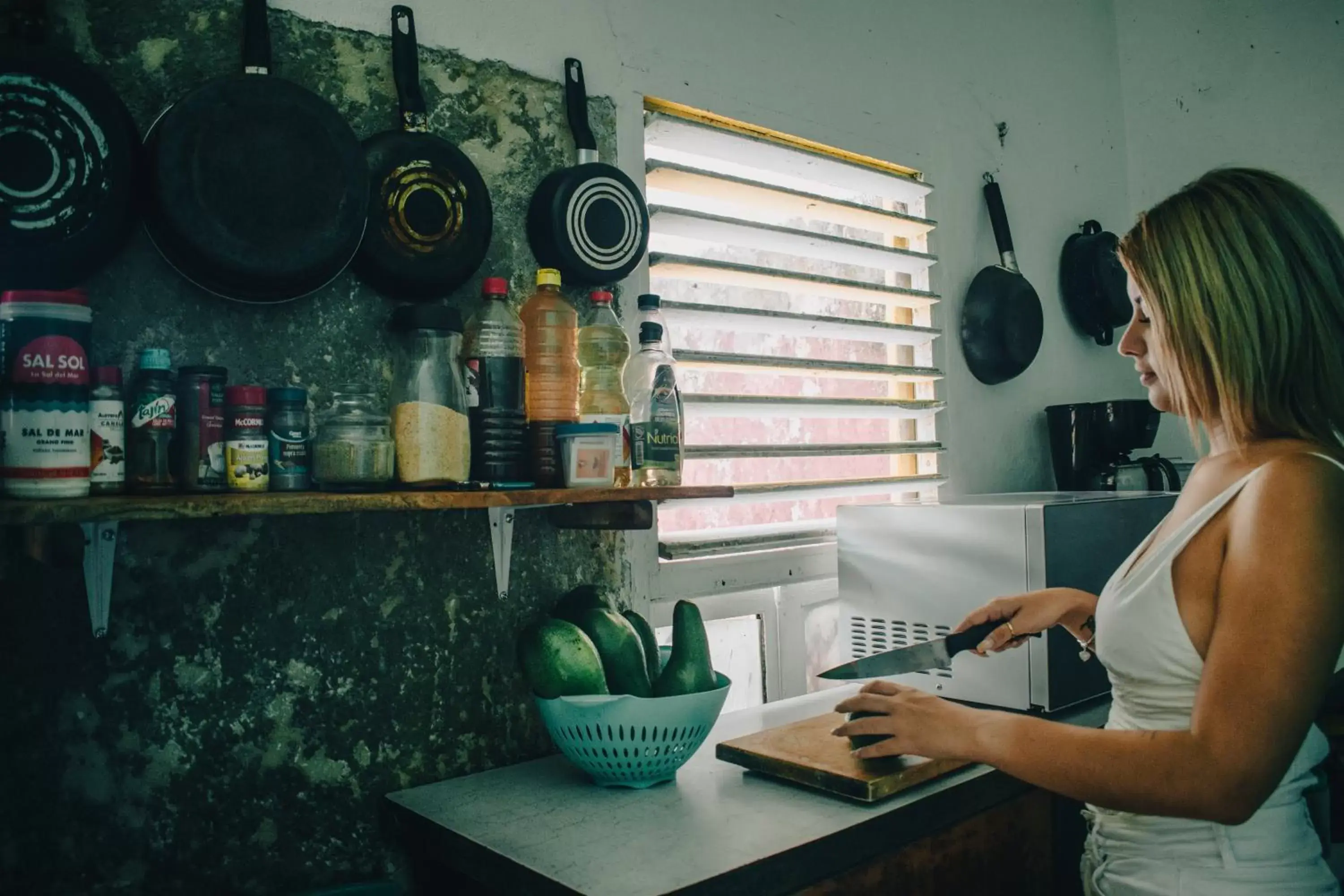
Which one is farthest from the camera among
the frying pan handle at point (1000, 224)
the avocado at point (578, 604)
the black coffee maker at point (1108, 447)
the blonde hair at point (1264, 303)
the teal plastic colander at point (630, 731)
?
the frying pan handle at point (1000, 224)

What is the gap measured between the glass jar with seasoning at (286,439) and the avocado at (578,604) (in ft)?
1.71

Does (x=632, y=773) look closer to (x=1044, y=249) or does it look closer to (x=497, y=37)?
(x=497, y=37)

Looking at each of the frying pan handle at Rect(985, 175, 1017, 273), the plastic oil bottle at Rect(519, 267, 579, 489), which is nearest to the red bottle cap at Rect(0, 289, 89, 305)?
the plastic oil bottle at Rect(519, 267, 579, 489)

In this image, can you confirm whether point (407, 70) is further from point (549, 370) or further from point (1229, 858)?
point (1229, 858)

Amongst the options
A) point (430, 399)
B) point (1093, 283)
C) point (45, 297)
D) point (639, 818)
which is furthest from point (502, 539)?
point (1093, 283)

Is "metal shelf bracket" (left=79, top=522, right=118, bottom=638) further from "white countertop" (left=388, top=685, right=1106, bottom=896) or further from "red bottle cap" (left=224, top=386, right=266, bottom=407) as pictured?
"white countertop" (left=388, top=685, right=1106, bottom=896)

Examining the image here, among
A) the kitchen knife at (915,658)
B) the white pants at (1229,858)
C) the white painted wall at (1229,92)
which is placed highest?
the white painted wall at (1229,92)

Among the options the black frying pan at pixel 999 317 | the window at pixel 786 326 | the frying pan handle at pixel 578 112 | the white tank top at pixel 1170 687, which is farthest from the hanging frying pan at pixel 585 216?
the black frying pan at pixel 999 317

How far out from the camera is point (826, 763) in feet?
4.53

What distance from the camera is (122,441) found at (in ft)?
3.62

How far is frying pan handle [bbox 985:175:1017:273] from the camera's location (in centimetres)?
252

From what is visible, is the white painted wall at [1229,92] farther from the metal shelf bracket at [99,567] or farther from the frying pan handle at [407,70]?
the metal shelf bracket at [99,567]

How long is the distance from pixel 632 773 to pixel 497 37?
4.20ft

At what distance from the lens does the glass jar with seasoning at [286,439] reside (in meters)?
1.22
